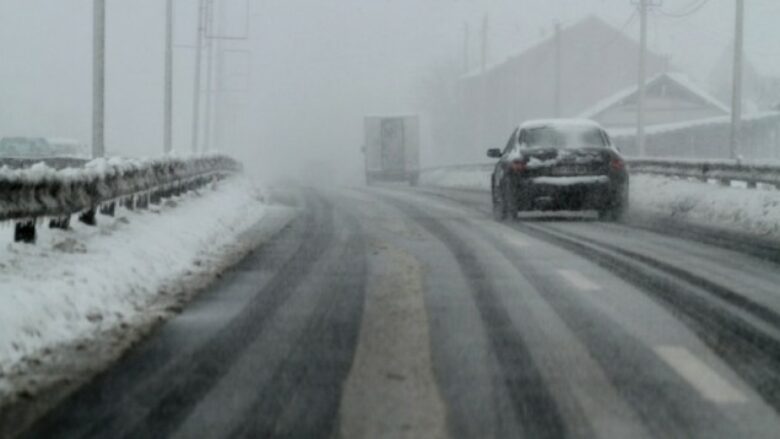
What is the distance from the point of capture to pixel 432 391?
6.41 m

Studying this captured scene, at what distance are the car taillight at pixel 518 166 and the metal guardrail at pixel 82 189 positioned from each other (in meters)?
5.30

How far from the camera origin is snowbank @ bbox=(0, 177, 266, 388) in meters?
7.97

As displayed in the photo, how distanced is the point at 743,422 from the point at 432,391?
4.94 feet

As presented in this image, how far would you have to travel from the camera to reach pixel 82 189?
13.4 meters

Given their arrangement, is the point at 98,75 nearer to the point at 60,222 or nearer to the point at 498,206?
the point at 498,206

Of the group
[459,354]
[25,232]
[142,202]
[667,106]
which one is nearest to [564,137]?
[142,202]

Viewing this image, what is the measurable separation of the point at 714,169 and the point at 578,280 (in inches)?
581

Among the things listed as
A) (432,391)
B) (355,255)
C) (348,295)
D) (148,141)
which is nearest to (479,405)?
(432,391)

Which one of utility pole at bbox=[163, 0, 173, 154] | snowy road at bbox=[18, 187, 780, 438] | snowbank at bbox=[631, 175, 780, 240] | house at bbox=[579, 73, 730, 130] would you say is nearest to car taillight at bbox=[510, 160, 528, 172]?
snowbank at bbox=[631, 175, 780, 240]

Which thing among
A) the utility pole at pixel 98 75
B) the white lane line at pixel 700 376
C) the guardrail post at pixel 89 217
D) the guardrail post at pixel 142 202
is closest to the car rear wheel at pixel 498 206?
the guardrail post at pixel 142 202

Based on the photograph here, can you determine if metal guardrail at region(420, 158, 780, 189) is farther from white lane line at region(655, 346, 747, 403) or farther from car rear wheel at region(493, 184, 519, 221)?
white lane line at region(655, 346, 747, 403)

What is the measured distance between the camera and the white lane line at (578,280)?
35.2ft

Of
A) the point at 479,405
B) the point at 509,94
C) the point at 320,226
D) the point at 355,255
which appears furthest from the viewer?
the point at 509,94

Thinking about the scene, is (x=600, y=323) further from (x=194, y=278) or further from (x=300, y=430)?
(x=194, y=278)
